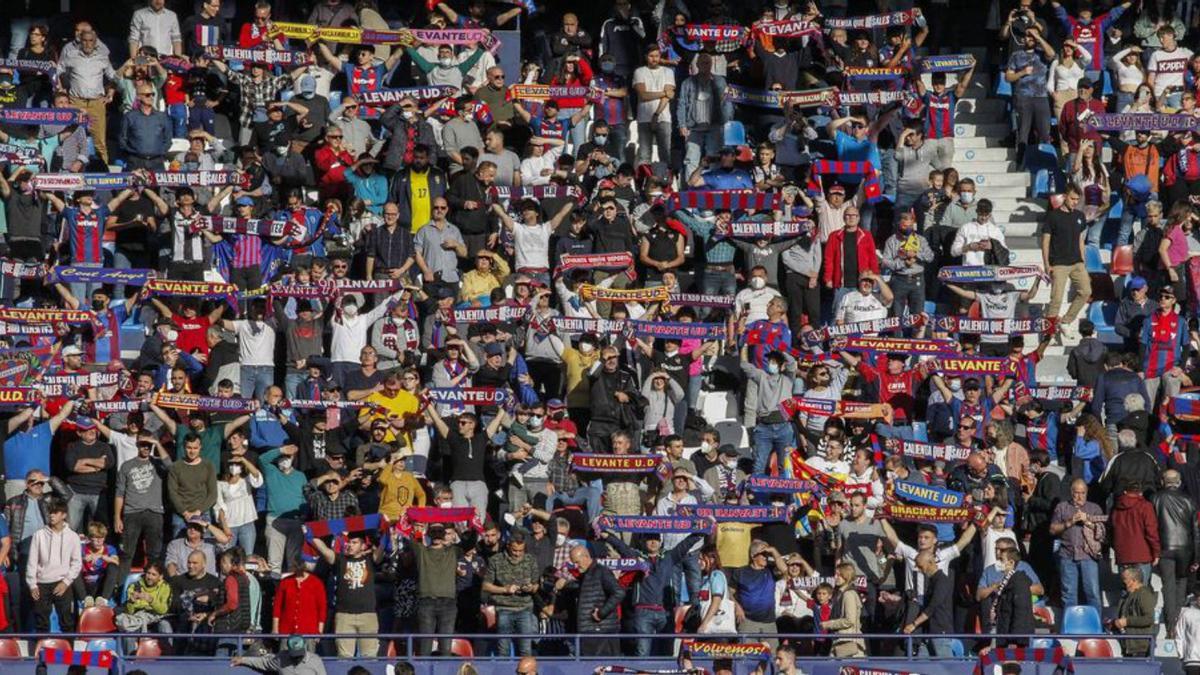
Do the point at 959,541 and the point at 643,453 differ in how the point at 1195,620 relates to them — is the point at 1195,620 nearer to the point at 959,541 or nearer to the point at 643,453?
the point at 959,541

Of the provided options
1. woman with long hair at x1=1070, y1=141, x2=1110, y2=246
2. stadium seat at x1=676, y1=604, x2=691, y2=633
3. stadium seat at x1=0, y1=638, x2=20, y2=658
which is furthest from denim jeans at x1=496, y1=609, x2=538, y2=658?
woman with long hair at x1=1070, y1=141, x2=1110, y2=246

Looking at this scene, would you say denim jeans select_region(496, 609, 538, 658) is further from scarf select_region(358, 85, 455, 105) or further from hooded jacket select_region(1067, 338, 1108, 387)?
scarf select_region(358, 85, 455, 105)

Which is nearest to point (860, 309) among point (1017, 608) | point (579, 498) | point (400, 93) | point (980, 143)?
point (579, 498)

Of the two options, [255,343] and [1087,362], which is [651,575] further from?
[1087,362]

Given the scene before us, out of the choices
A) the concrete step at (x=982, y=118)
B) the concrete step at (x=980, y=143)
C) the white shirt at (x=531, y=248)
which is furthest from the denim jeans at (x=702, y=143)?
the concrete step at (x=982, y=118)

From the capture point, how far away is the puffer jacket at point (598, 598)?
26.1 meters

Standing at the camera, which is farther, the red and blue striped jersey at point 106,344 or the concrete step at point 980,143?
the concrete step at point 980,143

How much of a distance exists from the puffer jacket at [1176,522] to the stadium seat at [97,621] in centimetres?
970

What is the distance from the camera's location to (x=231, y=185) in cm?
3080

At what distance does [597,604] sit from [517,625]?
0.81 metres

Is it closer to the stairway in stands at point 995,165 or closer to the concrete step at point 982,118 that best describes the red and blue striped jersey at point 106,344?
the stairway in stands at point 995,165

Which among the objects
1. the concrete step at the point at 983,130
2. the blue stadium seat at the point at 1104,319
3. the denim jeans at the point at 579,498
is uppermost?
the concrete step at the point at 983,130

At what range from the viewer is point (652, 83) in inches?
1298

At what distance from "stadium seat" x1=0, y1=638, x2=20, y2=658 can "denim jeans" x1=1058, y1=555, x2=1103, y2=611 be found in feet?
31.6
